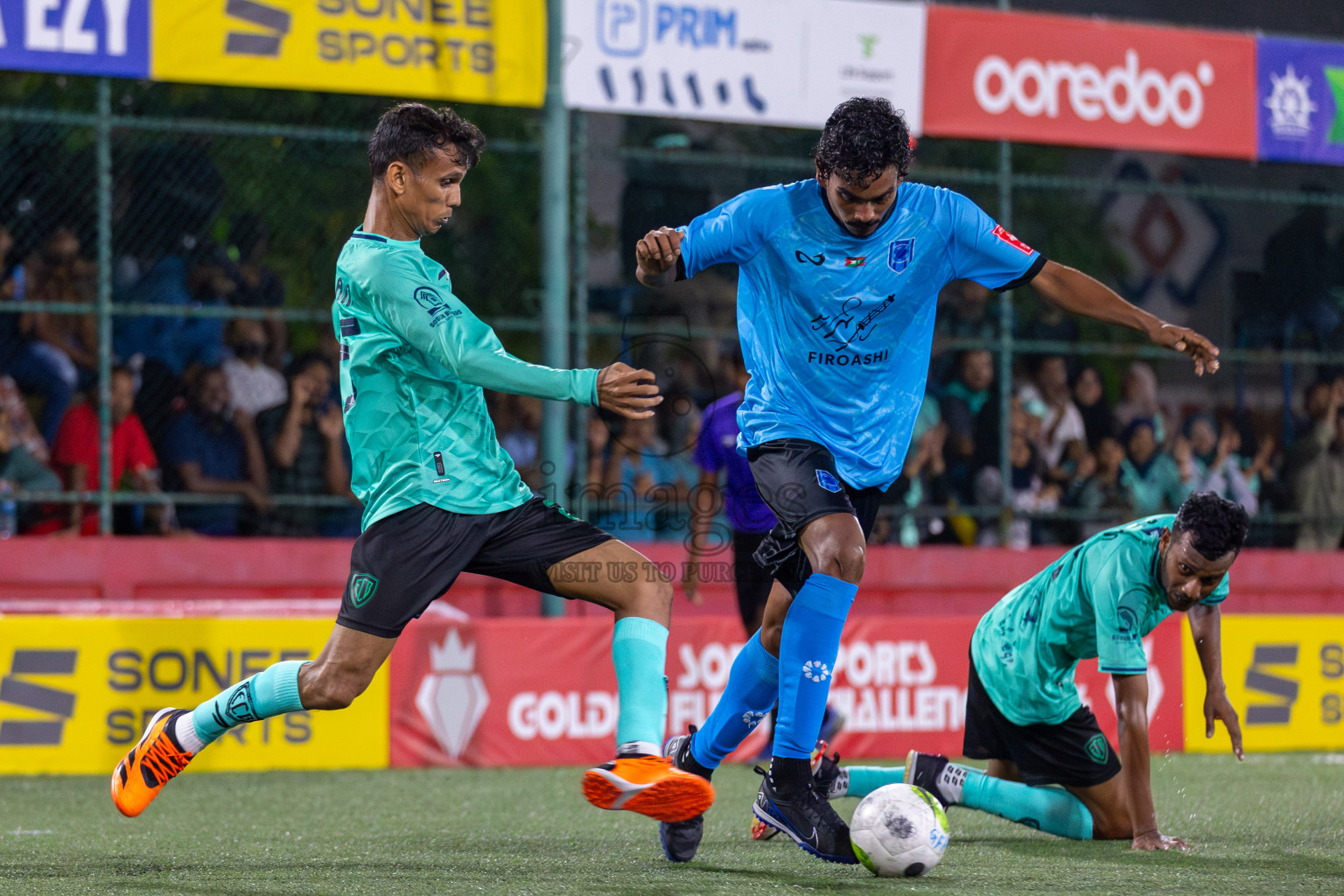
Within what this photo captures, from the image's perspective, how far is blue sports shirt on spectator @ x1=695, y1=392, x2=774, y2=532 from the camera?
324 inches

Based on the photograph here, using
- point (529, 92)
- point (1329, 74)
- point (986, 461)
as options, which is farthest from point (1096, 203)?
point (529, 92)

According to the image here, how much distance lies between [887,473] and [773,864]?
4.20 ft

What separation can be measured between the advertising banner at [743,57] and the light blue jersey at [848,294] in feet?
16.3

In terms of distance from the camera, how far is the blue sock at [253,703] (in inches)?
194

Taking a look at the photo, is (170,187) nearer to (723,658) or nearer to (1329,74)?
(723,658)

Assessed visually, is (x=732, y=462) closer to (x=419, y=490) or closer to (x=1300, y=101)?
(x=419, y=490)

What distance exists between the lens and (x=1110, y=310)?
5.20 metres

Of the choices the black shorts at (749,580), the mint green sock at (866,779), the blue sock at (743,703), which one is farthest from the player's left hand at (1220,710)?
the black shorts at (749,580)

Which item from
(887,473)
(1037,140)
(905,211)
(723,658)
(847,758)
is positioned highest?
(1037,140)

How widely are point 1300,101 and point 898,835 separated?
894 centimetres

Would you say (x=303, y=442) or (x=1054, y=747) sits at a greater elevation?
(x=303, y=442)

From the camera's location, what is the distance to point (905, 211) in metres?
5.28

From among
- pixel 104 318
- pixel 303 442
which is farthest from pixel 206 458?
pixel 104 318

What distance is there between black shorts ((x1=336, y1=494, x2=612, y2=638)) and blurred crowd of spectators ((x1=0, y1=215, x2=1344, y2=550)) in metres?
5.03
